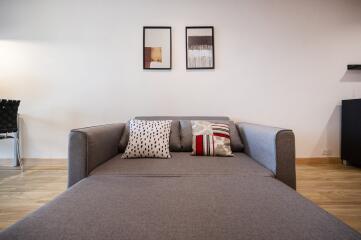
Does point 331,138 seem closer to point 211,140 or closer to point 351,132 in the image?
point 351,132

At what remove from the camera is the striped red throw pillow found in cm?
157

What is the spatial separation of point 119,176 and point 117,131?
2.21 ft

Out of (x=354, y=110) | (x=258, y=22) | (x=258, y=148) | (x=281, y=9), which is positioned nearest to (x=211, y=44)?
(x=258, y=22)

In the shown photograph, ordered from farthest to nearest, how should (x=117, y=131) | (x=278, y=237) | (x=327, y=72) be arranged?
(x=327, y=72) < (x=117, y=131) < (x=278, y=237)

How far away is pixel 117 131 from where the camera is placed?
1.72 meters

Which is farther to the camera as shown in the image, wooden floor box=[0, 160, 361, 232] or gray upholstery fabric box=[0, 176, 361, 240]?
wooden floor box=[0, 160, 361, 232]

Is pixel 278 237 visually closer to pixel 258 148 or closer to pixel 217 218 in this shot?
pixel 217 218

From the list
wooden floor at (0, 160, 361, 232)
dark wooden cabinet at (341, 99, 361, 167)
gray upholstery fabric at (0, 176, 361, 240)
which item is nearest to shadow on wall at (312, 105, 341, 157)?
dark wooden cabinet at (341, 99, 361, 167)

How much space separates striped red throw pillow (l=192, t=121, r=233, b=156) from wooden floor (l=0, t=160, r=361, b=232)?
828mm

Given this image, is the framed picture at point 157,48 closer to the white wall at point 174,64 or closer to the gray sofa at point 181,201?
the white wall at point 174,64

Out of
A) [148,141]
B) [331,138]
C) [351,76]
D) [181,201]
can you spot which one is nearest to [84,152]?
[148,141]

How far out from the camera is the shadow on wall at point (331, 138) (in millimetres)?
2455

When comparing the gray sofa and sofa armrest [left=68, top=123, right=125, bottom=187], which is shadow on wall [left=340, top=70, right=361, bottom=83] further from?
sofa armrest [left=68, top=123, right=125, bottom=187]

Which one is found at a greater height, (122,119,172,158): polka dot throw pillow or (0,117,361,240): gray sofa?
(122,119,172,158): polka dot throw pillow
